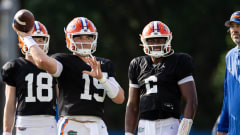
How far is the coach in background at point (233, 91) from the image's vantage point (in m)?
5.32

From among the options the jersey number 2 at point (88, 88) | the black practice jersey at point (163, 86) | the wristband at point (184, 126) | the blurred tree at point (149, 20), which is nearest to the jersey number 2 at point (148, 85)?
the black practice jersey at point (163, 86)

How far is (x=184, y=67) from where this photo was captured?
214 inches

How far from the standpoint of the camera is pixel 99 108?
16.9ft

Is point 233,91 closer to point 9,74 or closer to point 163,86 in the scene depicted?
point 163,86

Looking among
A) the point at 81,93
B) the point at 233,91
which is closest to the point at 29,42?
the point at 81,93

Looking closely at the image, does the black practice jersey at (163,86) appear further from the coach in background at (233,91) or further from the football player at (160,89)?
the coach in background at (233,91)

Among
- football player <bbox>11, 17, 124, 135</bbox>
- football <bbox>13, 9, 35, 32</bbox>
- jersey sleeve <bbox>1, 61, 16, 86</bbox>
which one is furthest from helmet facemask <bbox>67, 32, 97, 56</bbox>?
jersey sleeve <bbox>1, 61, 16, 86</bbox>

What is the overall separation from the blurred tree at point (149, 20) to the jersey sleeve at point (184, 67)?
372 inches

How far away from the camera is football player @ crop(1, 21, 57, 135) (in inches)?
221

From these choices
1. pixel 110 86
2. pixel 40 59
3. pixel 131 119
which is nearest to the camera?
pixel 40 59

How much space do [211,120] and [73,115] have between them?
12.7 m

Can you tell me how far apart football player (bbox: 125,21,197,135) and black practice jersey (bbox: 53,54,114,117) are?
0.53 m

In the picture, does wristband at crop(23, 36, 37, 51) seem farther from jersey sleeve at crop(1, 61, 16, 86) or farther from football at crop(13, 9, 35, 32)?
jersey sleeve at crop(1, 61, 16, 86)

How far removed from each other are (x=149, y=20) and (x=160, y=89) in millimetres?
10523
